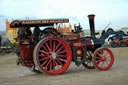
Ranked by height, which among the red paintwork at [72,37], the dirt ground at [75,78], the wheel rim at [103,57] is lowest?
the dirt ground at [75,78]

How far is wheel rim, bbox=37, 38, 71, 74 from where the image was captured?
515cm

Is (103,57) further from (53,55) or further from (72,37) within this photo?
(53,55)

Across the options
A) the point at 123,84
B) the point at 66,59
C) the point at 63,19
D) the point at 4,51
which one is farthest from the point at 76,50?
the point at 4,51

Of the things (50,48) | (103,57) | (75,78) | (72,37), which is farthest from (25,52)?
(103,57)

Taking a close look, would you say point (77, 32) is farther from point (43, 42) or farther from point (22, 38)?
point (22, 38)

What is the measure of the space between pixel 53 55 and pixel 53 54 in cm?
3

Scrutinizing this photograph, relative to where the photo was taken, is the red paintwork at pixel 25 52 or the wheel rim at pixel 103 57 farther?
the wheel rim at pixel 103 57

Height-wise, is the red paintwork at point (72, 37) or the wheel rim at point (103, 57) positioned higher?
the red paintwork at point (72, 37)

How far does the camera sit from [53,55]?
5.20 meters

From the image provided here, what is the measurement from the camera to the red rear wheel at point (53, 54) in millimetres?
5137

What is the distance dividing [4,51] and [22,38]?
39.4 ft

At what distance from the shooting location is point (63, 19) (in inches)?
211

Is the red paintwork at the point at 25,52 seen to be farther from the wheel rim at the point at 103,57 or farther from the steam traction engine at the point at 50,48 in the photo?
the wheel rim at the point at 103,57

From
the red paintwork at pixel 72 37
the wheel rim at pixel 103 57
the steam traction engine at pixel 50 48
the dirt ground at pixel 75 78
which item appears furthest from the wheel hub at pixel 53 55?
the wheel rim at pixel 103 57
